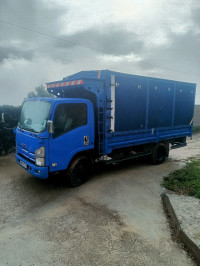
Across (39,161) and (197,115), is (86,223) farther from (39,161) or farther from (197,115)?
(197,115)

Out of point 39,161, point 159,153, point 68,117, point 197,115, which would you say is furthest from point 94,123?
point 197,115

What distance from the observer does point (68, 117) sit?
15.9 ft

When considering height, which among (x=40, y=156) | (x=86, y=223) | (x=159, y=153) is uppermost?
(x=40, y=156)

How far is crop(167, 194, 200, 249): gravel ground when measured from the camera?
3312 millimetres

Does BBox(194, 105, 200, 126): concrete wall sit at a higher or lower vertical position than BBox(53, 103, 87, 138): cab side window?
lower

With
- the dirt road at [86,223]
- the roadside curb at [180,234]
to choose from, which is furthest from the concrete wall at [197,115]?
the roadside curb at [180,234]

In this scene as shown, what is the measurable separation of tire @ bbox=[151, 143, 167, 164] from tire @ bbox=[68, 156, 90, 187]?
3.08 meters

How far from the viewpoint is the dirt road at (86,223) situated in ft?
9.74

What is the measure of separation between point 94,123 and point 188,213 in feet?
10.2

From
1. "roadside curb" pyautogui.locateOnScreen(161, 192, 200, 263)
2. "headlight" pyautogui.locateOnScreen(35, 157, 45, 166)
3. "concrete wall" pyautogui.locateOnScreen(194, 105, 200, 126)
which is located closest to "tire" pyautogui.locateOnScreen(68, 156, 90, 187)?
"headlight" pyautogui.locateOnScreen(35, 157, 45, 166)

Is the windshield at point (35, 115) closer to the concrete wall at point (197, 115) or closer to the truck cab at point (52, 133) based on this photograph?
the truck cab at point (52, 133)

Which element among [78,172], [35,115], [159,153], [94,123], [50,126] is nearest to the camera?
[50,126]

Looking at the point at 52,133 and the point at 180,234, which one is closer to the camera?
the point at 180,234

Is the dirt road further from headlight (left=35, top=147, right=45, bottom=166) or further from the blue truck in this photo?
headlight (left=35, top=147, right=45, bottom=166)
